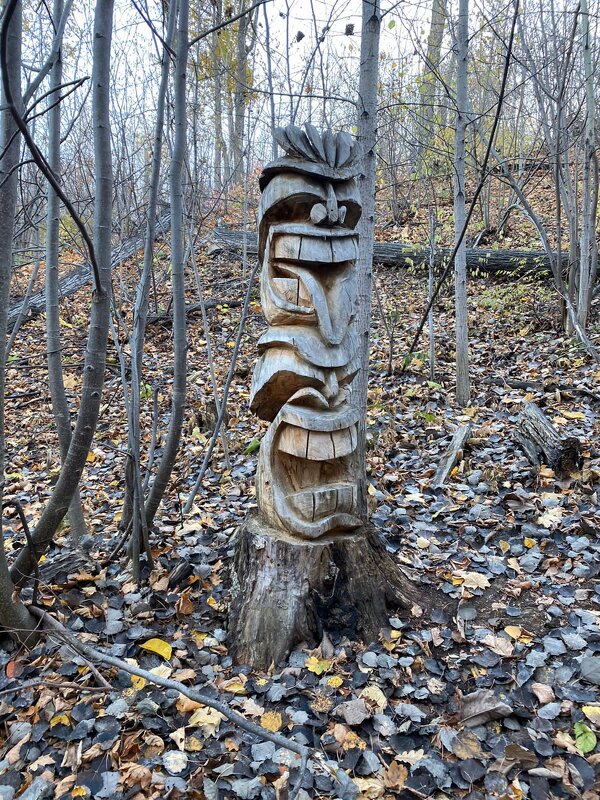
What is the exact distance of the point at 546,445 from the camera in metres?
4.52

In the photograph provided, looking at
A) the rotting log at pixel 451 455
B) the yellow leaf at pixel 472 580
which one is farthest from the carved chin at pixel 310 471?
the rotting log at pixel 451 455

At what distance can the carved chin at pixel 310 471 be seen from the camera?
3.00 metres

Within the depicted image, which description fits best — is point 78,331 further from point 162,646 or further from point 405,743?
point 405,743

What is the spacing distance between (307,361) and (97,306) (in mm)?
1187

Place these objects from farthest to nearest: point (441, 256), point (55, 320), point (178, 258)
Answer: point (441, 256) → point (55, 320) → point (178, 258)

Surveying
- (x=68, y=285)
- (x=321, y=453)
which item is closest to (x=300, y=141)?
(x=321, y=453)

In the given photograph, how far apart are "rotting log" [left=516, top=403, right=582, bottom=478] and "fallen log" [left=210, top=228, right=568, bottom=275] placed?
4.81m

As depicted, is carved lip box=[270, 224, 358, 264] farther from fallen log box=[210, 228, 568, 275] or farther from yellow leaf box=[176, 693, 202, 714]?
fallen log box=[210, 228, 568, 275]

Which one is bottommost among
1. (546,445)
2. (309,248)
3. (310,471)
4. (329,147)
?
(546,445)

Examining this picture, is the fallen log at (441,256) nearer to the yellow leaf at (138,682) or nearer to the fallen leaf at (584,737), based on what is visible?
the fallen leaf at (584,737)

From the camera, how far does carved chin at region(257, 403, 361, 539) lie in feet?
9.83

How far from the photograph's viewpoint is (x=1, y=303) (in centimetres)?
249

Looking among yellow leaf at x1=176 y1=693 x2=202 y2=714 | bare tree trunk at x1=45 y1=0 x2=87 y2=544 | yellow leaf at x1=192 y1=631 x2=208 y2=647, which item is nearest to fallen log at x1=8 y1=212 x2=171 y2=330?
bare tree trunk at x1=45 y1=0 x2=87 y2=544

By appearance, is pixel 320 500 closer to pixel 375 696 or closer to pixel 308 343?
pixel 308 343
